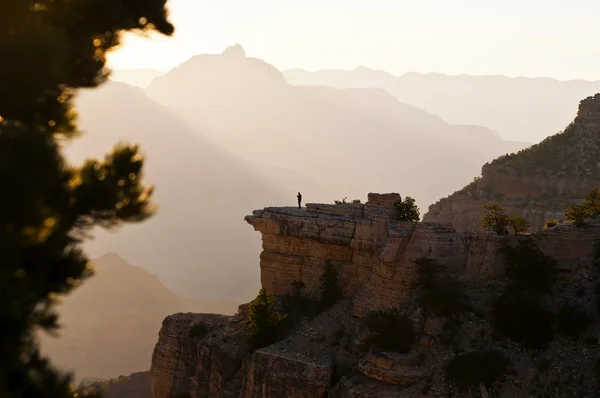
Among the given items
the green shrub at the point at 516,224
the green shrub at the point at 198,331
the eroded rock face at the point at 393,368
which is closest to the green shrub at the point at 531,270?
the green shrub at the point at 516,224

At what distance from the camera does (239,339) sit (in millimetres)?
34594

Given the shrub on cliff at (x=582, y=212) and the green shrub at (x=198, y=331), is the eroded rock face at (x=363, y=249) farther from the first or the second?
the green shrub at (x=198, y=331)

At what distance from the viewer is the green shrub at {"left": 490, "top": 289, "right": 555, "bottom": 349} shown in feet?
85.4

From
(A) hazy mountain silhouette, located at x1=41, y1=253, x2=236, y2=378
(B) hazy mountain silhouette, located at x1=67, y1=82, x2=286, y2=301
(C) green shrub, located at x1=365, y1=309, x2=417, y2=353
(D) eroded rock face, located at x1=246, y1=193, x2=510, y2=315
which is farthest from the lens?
(B) hazy mountain silhouette, located at x1=67, y1=82, x2=286, y2=301

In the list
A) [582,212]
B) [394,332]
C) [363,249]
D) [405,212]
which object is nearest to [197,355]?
[363,249]

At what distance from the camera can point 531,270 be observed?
27.6 metres

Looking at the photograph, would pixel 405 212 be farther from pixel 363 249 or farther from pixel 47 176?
pixel 47 176

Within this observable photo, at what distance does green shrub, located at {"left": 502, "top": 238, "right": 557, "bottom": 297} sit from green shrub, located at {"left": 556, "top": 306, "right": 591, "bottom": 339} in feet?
5.19

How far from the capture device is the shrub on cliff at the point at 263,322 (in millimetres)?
32906

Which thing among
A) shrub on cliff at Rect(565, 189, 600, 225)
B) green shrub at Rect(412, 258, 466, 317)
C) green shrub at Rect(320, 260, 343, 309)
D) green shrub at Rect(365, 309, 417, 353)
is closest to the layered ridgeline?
shrub on cliff at Rect(565, 189, 600, 225)

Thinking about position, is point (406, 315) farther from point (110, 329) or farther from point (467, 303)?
point (110, 329)

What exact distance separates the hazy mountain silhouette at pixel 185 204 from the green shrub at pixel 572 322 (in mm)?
78705

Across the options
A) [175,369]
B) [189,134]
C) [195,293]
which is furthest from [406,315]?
[189,134]

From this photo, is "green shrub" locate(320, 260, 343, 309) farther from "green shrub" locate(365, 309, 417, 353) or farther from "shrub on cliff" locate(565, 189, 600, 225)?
"shrub on cliff" locate(565, 189, 600, 225)
